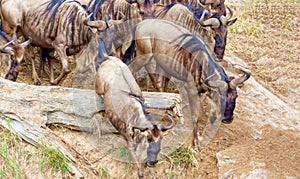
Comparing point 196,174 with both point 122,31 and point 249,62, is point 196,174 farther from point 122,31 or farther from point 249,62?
point 249,62

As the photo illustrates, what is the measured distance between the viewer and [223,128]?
8.58 metres

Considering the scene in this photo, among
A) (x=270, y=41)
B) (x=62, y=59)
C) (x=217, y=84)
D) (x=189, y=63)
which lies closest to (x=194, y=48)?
(x=189, y=63)

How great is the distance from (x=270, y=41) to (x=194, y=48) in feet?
17.3

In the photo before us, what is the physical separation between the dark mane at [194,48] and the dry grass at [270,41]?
3.06 m

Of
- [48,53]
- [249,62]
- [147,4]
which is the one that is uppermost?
[147,4]

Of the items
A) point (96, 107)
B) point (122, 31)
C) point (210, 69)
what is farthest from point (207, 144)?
point (122, 31)

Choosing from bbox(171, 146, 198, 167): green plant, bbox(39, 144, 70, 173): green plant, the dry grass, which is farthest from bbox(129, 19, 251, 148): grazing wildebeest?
the dry grass

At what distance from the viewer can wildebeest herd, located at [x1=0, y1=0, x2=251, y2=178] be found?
7.29 meters

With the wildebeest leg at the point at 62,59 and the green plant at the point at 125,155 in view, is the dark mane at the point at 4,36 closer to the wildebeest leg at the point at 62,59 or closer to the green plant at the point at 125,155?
the wildebeest leg at the point at 62,59

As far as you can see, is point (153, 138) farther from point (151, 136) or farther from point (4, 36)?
point (4, 36)

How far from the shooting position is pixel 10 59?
8.65 meters

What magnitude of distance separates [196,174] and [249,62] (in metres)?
4.75

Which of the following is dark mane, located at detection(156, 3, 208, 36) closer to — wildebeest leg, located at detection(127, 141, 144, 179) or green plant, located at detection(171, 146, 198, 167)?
green plant, located at detection(171, 146, 198, 167)

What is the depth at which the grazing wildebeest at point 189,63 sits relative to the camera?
25.6ft
